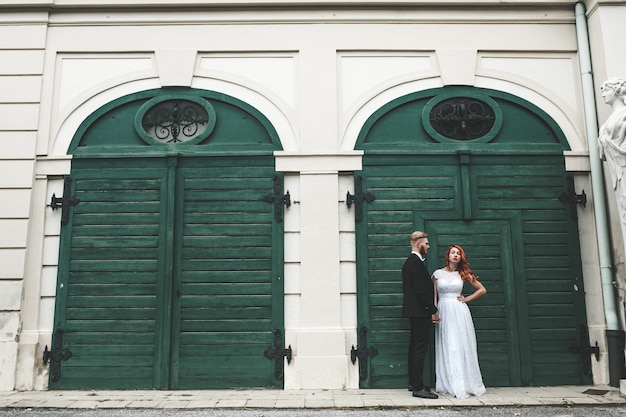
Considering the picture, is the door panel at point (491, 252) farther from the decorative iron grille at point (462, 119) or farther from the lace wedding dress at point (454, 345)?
the lace wedding dress at point (454, 345)

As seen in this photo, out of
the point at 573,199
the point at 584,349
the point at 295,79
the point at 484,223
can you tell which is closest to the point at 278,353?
the point at 484,223

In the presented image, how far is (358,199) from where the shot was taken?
21.6 ft

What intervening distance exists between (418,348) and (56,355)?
4.26 metres

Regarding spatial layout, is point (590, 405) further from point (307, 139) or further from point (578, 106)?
point (307, 139)

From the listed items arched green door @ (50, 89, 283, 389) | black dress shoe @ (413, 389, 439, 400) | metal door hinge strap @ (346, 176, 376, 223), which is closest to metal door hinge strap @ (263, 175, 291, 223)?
arched green door @ (50, 89, 283, 389)

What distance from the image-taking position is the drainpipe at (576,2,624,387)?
614cm

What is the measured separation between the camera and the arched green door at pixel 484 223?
20.9 ft

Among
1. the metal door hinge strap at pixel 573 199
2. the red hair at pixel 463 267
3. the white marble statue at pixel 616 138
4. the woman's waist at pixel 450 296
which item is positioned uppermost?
the white marble statue at pixel 616 138

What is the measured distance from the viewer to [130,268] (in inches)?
255

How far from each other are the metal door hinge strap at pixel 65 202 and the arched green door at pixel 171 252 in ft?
0.06

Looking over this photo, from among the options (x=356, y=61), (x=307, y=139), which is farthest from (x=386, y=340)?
(x=356, y=61)

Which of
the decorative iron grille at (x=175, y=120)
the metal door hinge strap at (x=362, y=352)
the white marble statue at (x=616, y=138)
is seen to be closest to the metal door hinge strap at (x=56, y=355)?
the decorative iron grille at (x=175, y=120)

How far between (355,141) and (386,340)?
8.26ft

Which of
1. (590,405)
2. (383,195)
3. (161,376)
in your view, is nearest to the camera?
(590,405)
